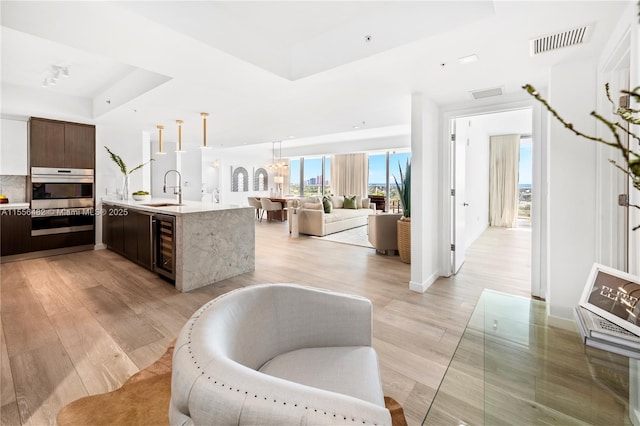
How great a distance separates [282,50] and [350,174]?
314 inches

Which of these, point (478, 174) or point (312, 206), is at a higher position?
point (478, 174)

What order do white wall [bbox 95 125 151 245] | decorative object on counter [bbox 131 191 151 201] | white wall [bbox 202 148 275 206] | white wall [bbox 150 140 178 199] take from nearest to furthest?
1. decorative object on counter [bbox 131 191 151 201]
2. white wall [bbox 95 125 151 245]
3. white wall [bbox 150 140 178 199]
4. white wall [bbox 202 148 275 206]

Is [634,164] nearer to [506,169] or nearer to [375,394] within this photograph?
[375,394]

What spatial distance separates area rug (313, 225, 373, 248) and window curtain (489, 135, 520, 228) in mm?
3672

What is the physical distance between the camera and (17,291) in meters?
3.25

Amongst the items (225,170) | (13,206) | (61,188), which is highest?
(225,170)

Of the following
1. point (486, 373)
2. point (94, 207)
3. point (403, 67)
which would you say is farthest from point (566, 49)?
point (94, 207)

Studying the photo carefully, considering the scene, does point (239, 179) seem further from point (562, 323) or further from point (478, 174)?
point (562, 323)

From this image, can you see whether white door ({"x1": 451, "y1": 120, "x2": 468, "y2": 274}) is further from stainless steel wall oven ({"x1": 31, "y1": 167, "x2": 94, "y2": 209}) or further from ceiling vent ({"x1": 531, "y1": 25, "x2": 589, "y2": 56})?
stainless steel wall oven ({"x1": 31, "y1": 167, "x2": 94, "y2": 209})

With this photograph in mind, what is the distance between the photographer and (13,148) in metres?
4.54

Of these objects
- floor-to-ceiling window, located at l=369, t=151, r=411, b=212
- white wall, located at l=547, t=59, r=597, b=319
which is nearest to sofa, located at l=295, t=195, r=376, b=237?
floor-to-ceiling window, located at l=369, t=151, r=411, b=212

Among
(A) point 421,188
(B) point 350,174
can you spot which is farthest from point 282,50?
(B) point 350,174

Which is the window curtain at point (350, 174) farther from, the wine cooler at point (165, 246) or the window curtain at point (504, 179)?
the wine cooler at point (165, 246)

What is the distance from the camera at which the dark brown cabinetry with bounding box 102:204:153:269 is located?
3.86 meters
